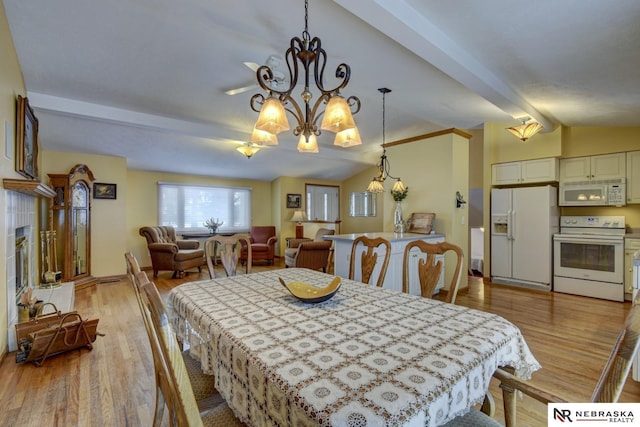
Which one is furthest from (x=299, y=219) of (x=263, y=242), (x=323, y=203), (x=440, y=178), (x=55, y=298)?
(x=55, y=298)

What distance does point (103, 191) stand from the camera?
206 inches

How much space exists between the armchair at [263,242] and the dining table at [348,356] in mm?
5202

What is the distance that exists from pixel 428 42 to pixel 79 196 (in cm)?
548

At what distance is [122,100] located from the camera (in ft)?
11.5

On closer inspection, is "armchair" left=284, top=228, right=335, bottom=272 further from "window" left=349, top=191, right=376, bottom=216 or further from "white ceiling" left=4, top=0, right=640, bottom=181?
"window" left=349, top=191, right=376, bottom=216

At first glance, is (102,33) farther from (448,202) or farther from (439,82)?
(448,202)

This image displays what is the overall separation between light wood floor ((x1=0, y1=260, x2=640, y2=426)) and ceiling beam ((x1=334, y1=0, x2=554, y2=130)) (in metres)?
1.96

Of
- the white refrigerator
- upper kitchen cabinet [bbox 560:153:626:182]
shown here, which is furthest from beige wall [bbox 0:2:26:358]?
upper kitchen cabinet [bbox 560:153:626:182]

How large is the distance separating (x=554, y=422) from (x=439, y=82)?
3.03 metres

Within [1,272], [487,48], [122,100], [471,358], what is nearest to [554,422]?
[471,358]

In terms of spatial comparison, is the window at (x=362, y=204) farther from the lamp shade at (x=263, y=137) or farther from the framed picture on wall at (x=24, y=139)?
the framed picture on wall at (x=24, y=139)

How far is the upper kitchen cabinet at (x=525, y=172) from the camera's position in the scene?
459cm

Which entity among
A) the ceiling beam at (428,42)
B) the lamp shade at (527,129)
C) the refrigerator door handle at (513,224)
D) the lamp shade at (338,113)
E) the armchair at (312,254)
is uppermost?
the ceiling beam at (428,42)

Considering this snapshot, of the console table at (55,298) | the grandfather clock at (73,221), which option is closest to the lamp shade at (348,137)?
the console table at (55,298)
